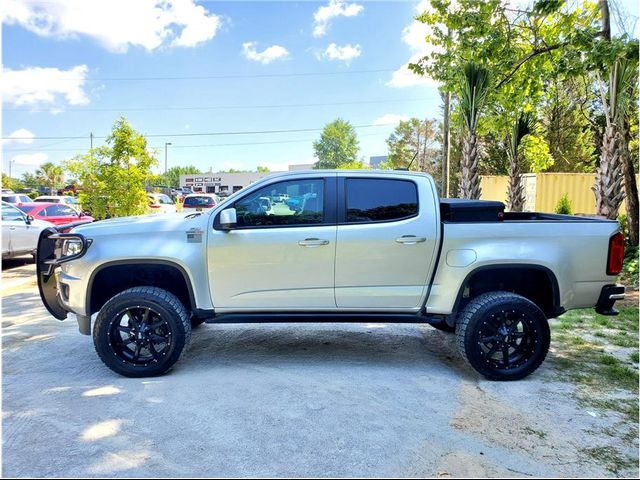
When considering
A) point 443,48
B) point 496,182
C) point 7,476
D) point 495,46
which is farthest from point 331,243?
point 496,182

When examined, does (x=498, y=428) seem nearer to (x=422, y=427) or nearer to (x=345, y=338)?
(x=422, y=427)

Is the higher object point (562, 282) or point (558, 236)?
point (558, 236)

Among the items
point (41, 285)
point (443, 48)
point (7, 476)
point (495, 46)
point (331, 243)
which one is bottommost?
point (7, 476)

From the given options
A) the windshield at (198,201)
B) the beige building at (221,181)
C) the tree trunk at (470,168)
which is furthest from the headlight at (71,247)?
the beige building at (221,181)

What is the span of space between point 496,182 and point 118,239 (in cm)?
2384

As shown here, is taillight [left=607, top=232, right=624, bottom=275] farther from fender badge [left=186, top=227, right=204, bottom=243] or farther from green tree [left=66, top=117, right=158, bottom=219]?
green tree [left=66, top=117, right=158, bottom=219]

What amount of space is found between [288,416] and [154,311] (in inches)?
62.9

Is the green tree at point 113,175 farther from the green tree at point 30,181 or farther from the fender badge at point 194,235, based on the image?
the green tree at point 30,181

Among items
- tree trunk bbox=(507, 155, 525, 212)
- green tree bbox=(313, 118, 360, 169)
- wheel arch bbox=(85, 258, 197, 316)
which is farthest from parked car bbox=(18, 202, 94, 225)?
green tree bbox=(313, 118, 360, 169)

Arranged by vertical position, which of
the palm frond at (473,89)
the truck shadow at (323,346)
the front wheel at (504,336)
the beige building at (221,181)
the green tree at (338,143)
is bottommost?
the truck shadow at (323,346)

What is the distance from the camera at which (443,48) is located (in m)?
13.2

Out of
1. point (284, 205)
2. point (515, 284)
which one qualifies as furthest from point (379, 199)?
point (515, 284)

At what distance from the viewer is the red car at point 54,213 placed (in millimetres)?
14211

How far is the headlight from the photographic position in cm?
434
